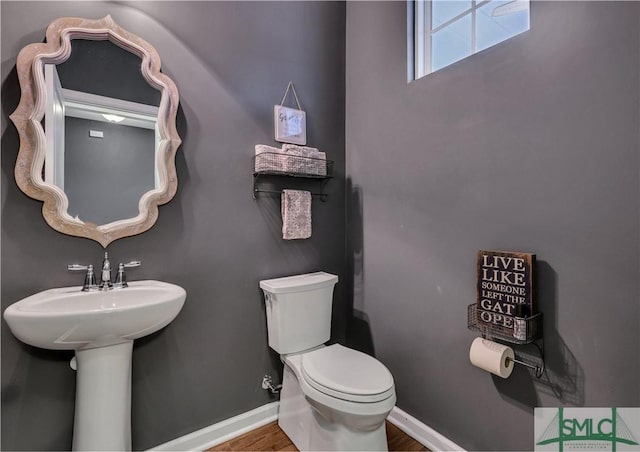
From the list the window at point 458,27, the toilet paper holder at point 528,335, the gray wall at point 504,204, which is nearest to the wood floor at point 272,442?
the gray wall at point 504,204

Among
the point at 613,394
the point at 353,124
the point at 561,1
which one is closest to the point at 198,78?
the point at 353,124

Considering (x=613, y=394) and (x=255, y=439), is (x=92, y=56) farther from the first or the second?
(x=613, y=394)

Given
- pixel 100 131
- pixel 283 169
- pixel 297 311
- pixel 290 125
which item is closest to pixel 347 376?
pixel 297 311

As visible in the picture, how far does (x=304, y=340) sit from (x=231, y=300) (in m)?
0.46

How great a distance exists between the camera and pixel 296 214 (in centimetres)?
176

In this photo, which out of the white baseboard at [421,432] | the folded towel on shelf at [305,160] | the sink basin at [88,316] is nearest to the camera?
the sink basin at [88,316]

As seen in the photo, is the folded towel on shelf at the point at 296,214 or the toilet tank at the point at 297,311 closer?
the toilet tank at the point at 297,311

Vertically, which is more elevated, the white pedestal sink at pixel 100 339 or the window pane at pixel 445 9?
the window pane at pixel 445 9

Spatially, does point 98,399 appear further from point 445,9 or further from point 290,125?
point 445,9

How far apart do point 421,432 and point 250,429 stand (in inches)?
36.7

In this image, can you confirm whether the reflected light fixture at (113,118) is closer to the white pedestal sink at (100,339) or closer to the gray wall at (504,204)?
the white pedestal sink at (100,339)

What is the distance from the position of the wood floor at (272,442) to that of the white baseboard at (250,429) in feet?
0.09

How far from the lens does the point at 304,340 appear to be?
1667 mm

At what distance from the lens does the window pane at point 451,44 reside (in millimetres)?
1507
